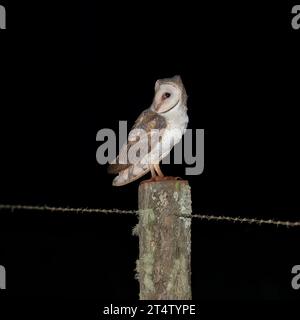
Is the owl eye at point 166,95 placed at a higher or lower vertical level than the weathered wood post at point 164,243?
higher

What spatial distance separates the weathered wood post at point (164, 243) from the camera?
2.04m

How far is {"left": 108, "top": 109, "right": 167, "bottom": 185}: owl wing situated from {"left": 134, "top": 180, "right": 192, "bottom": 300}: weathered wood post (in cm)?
85

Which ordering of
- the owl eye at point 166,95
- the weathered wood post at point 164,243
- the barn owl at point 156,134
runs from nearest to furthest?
the weathered wood post at point 164,243
the barn owl at point 156,134
the owl eye at point 166,95

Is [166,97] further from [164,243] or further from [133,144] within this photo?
[164,243]

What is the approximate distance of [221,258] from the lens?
28.6 feet

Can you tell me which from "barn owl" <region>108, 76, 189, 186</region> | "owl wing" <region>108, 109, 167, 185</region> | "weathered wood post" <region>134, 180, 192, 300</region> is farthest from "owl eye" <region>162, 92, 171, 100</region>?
"weathered wood post" <region>134, 180, 192, 300</region>

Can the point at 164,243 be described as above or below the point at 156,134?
below

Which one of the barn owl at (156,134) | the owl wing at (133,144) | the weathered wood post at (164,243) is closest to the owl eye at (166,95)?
the barn owl at (156,134)

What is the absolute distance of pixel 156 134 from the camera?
2.99 meters

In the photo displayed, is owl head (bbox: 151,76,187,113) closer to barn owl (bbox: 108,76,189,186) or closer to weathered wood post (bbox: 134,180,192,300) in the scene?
barn owl (bbox: 108,76,189,186)

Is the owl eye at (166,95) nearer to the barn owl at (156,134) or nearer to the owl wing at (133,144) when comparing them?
the barn owl at (156,134)

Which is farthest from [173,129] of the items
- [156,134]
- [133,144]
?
[133,144]

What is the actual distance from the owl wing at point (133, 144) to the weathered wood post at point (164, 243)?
2.79ft

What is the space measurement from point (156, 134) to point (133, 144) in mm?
138
